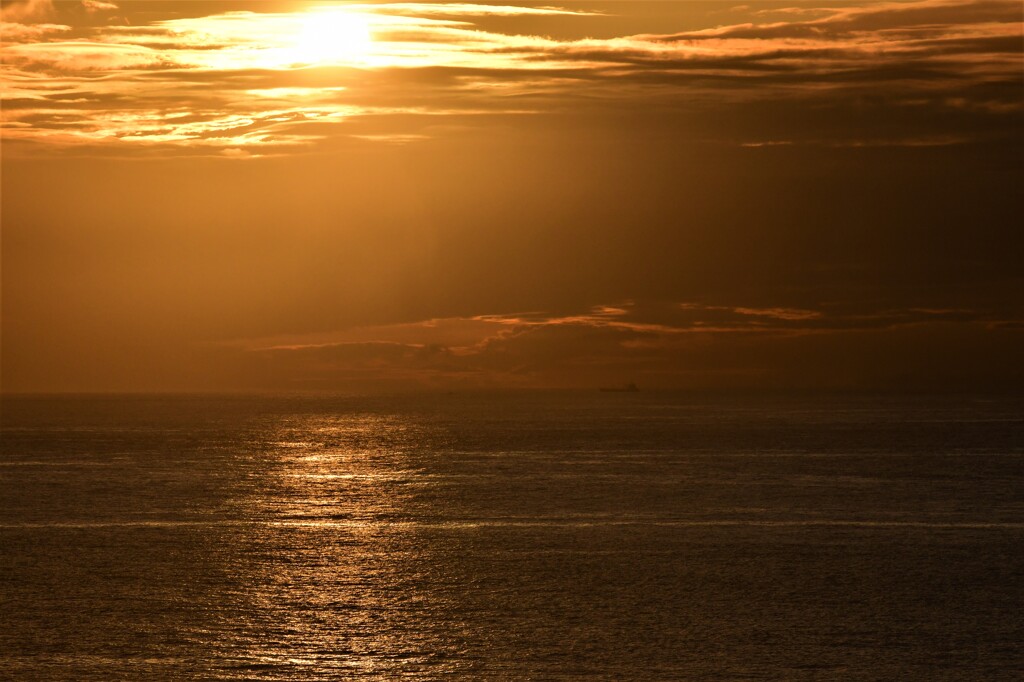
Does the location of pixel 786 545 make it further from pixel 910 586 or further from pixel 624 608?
pixel 624 608

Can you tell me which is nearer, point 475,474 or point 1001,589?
point 1001,589

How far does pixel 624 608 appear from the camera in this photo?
1008 inches

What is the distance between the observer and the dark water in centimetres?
2089

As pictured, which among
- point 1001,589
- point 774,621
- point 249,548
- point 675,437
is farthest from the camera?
point 675,437

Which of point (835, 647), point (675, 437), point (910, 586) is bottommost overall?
point (675, 437)

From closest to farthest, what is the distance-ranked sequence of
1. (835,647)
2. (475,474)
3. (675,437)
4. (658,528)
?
(835,647)
(658,528)
(475,474)
(675,437)

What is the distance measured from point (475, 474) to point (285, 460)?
19.8 m

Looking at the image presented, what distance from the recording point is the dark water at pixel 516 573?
68.5 ft

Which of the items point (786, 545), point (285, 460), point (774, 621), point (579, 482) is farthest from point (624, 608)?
point (285, 460)

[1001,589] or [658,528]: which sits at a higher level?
[1001,589]

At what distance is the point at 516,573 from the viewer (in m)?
30.7

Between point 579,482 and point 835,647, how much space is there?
3933cm

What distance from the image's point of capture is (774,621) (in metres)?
24.3

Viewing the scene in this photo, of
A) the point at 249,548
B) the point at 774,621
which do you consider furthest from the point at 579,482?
the point at 774,621
